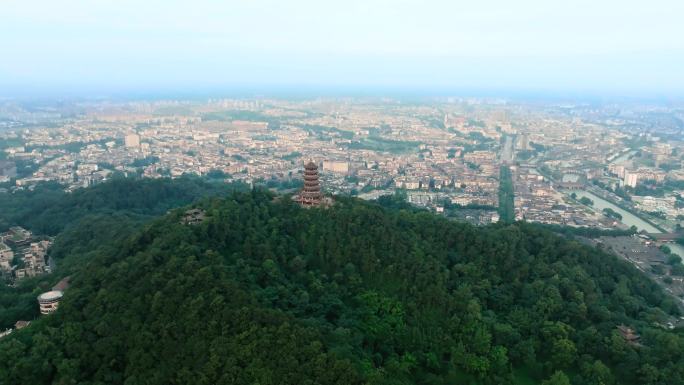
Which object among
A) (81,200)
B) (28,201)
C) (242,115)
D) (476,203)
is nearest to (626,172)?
(476,203)

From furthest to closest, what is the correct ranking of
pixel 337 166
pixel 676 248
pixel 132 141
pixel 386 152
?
pixel 132 141 < pixel 386 152 < pixel 337 166 < pixel 676 248

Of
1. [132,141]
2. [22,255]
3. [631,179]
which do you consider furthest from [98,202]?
[631,179]

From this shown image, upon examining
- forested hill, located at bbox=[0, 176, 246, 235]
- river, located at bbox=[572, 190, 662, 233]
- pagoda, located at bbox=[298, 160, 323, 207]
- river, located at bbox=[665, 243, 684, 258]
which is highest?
pagoda, located at bbox=[298, 160, 323, 207]

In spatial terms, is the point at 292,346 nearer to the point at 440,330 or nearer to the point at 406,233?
the point at 440,330

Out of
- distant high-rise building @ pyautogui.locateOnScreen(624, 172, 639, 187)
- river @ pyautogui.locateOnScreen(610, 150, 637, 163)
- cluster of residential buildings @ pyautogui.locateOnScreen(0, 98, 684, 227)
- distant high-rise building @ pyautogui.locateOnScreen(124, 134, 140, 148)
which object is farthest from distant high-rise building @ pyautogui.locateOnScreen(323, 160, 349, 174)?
river @ pyautogui.locateOnScreen(610, 150, 637, 163)

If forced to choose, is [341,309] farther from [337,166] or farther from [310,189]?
[337,166]

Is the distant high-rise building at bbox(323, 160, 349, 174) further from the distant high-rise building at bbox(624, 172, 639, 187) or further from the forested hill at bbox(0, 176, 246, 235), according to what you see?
the distant high-rise building at bbox(624, 172, 639, 187)

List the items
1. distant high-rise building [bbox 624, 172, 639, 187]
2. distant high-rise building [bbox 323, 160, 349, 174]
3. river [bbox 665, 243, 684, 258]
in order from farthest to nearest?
1. distant high-rise building [bbox 323, 160, 349, 174]
2. distant high-rise building [bbox 624, 172, 639, 187]
3. river [bbox 665, 243, 684, 258]
